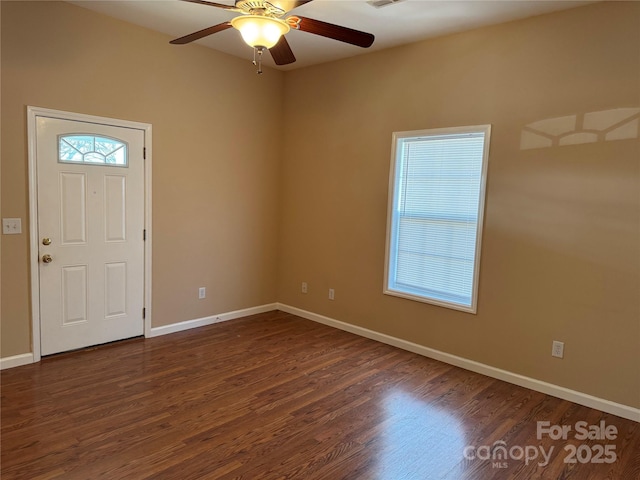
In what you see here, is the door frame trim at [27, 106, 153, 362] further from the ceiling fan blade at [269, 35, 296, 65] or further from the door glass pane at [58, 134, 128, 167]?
the ceiling fan blade at [269, 35, 296, 65]

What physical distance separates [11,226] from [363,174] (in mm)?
3173

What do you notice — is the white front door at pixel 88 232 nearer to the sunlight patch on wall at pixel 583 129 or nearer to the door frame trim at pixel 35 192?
the door frame trim at pixel 35 192

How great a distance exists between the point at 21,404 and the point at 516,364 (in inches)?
146

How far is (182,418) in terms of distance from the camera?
Answer: 2.73 m

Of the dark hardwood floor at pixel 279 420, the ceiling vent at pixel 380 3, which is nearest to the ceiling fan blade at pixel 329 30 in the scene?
the ceiling vent at pixel 380 3

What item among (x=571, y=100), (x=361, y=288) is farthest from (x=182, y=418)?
(x=571, y=100)

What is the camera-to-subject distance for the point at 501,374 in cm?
350

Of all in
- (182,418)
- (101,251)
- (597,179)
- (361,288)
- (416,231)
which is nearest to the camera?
(182,418)

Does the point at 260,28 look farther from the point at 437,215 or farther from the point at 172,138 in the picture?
the point at 437,215

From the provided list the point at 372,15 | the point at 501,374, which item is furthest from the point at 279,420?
the point at 372,15

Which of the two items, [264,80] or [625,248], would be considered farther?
[264,80]

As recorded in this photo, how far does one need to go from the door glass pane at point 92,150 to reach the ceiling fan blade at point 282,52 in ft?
6.01

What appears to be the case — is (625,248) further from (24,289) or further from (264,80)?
(24,289)

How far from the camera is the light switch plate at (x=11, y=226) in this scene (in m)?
3.24
